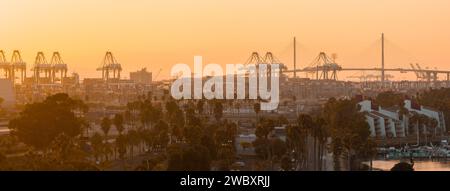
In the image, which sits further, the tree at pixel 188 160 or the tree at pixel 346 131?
the tree at pixel 346 131

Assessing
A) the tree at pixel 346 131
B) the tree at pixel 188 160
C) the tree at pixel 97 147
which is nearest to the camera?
the tree at pixel 188 160

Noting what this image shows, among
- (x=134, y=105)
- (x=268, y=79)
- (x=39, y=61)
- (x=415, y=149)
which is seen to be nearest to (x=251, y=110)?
(x=134, y=105)

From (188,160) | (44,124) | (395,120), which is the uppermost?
(44,124)

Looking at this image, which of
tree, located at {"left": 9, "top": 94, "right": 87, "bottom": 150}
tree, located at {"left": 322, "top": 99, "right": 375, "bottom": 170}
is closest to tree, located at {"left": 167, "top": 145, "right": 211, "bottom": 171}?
tree, located at {"left": 322, "top": 99, "right": 375, "bottom": 170}

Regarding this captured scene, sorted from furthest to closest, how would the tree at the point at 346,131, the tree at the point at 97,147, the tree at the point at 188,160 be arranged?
the tree at the point at 346,131 → the tree at the point at 97,147 → the tree at the point at 188,160

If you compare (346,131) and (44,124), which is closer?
(44,124)

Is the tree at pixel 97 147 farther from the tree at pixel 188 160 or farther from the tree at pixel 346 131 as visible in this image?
the tree at pixel 346 131

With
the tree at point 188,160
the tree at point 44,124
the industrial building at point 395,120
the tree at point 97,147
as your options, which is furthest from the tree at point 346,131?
the tree at point 44,124

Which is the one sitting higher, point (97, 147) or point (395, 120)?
point (395, 120)

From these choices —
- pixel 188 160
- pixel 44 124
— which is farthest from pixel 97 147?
pixel 188 160

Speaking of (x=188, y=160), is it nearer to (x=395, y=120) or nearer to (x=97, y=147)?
(x=97, y=147)

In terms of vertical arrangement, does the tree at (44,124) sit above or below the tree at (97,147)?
above

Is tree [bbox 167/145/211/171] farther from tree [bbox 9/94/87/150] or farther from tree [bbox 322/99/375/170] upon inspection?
tree [bbox 9/94/87/150]
